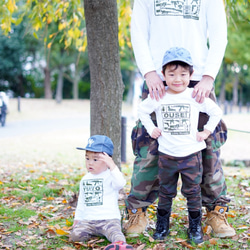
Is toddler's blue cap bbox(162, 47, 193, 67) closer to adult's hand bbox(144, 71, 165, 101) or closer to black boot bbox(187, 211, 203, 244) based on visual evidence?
adult's hand bbox(144, 71, 165, 101)

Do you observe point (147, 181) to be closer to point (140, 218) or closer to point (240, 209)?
point (140, 218)

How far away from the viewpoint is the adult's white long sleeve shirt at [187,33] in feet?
9.14

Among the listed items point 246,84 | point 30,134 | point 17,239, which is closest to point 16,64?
point 30,134

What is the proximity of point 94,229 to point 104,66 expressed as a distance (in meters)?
1.89

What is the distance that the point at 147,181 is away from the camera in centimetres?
301

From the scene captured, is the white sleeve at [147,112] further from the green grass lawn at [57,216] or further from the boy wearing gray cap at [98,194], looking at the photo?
the green grass lawn at [57,216]

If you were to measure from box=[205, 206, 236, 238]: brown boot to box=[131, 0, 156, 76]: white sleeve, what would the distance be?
1.33 metres

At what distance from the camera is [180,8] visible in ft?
9.14

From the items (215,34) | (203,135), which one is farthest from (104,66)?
(203,135)

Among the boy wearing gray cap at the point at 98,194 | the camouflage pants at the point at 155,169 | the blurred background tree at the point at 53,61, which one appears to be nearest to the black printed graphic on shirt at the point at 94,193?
the boy wearing gray cap at the point at 98,194

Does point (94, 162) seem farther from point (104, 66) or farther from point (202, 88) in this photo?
point (104, 66)

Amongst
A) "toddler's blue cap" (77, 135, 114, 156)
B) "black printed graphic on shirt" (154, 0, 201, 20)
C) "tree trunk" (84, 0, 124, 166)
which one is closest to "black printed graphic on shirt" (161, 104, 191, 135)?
"toddler's blue cap" (77, 135, 114, 156)

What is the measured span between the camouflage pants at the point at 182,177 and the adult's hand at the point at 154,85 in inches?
18.2

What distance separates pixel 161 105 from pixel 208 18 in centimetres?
83
